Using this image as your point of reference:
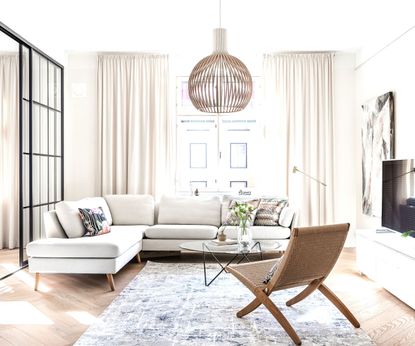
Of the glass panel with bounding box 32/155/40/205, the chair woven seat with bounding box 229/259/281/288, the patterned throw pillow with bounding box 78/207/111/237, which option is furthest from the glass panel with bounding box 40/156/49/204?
the chair woven seat with bounding box 229/259/281/288

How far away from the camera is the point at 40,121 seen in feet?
17.4

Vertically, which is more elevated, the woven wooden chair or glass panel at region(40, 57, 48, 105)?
glass panel at region(40, 57, 48, 105)

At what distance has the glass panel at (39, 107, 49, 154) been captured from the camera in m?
5.32

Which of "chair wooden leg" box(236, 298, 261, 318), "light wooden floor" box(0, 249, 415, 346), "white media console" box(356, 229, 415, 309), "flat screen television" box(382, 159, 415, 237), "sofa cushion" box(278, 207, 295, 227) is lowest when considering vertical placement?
"light wooden floor" box(0, 249, 415, 346)

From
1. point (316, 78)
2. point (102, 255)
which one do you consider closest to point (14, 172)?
point (102, 255)

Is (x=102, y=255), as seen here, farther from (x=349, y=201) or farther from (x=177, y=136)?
(x=349, y=201)

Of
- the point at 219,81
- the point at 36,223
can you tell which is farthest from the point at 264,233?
the point at 36,223

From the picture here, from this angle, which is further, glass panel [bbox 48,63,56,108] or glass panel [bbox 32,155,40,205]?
glass panel [bbox 48,63,56,108]

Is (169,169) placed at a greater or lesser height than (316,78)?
lesser

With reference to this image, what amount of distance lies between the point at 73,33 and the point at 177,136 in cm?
193

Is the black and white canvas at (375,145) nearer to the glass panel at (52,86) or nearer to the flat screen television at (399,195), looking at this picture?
the flat screen television at (399,195)

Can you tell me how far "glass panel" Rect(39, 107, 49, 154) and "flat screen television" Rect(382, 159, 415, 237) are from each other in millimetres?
3797

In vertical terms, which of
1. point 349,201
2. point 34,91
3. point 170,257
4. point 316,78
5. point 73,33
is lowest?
point 170,257

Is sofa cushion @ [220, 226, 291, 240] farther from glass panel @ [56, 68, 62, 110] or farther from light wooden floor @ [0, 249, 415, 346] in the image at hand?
glass panel @ [56, 68, 62, 110]
